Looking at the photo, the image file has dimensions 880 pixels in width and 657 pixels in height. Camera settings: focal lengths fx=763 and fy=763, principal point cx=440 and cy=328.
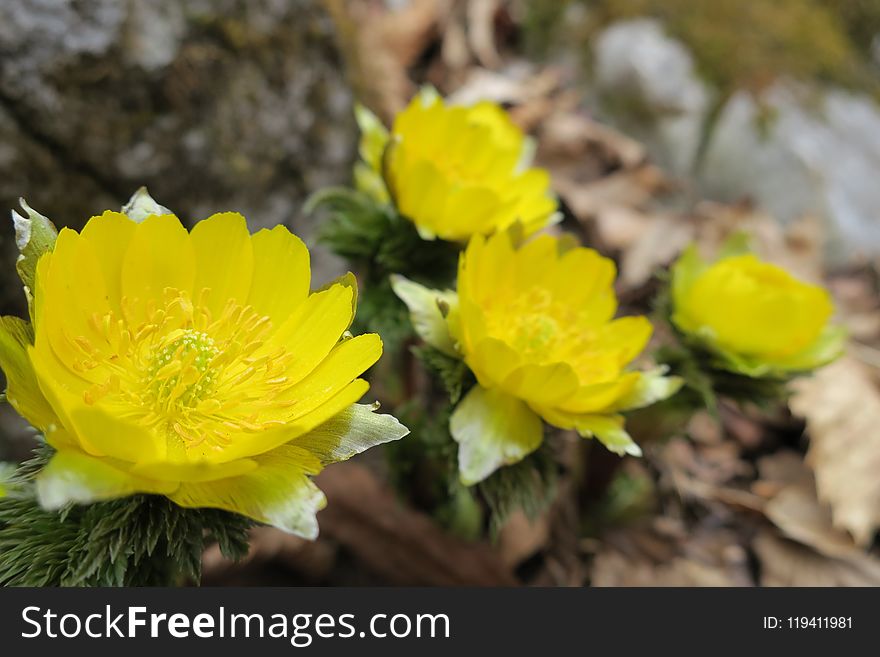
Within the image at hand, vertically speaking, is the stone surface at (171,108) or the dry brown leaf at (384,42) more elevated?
the stone surface at (171,108)

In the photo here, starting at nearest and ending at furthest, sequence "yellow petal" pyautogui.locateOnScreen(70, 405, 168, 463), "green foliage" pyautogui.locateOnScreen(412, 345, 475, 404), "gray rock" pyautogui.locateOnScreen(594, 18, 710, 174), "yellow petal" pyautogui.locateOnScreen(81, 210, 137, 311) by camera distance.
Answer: "yellow petal" pyautogui.locateOnScreen(70, 405, 168, 463), "yellow petal" pyautogui.locateOnScreen(81, 210, 137, 311), "green foliage" pyautogui.locateOnScreen(412, 345, 475, 404), "gray rock" pyautogui.locateOnScreen(594, 18, 710, 174)

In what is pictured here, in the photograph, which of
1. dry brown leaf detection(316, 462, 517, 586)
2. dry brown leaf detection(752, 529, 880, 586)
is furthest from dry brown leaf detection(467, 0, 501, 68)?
dry brown leaf detection(752, 529, 880, 586)

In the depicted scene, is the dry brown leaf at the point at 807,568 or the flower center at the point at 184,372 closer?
the flower center at the point at 184,372

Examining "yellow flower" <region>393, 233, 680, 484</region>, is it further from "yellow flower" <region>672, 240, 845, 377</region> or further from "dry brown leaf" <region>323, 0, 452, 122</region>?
"dry brown leaf" <region>323, 0, 452, 122</region>

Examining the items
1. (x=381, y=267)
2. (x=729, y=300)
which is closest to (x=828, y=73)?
(x=729, y=300)

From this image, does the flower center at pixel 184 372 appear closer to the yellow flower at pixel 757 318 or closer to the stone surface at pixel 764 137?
the yellow flower at pixel 757 318

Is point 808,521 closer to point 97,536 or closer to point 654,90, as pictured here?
point 97,536

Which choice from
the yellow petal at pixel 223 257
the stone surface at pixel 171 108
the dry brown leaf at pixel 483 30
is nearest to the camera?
the yellow petal at pixel 223 257

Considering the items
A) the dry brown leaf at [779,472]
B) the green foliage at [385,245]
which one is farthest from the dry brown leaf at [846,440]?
the green foliage at [385,245]
